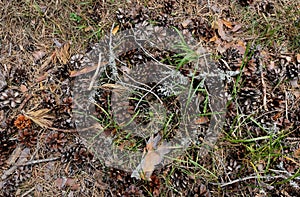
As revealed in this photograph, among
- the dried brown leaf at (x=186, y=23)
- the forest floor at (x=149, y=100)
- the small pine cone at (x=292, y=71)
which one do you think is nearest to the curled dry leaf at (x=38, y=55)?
the forest floor at (x=149, y=100)

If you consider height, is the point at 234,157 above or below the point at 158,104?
below

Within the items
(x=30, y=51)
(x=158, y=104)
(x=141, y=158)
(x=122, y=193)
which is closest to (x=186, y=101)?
(x=158, y=104)

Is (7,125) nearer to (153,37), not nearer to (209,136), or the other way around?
(153,37)

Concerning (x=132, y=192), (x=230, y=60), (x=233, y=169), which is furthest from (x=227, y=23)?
(x=132, y=192)

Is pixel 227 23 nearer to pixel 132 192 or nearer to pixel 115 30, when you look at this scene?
pixel 115 30

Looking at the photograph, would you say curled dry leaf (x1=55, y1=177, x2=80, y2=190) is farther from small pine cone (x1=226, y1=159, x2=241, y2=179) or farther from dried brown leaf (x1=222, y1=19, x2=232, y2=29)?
dried brown leaf (x1=222, y1=19, x2=232, y2=29)

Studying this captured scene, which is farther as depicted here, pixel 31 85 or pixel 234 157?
pixel 31 85

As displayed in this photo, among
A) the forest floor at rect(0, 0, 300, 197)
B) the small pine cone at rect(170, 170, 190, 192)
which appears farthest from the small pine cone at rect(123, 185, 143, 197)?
the small pine cone at rect(170, 170, 190, 192)

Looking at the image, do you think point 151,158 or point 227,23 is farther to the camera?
point 227,23
